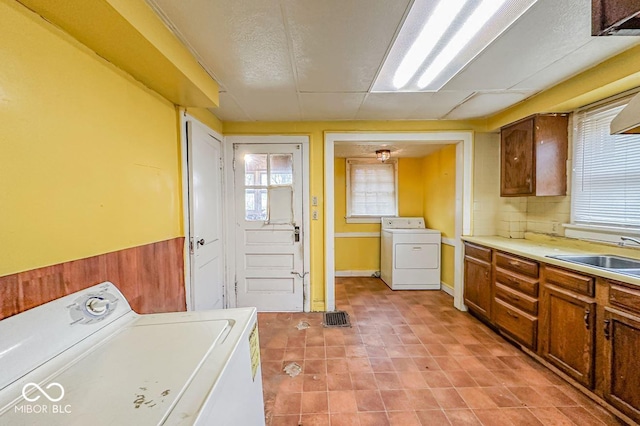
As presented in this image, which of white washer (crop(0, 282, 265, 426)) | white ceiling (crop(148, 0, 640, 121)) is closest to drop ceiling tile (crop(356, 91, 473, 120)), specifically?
white ceiling (crop(148, 0, 640, 121))

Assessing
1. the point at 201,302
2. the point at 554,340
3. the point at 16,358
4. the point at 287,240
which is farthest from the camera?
the point at 287,240

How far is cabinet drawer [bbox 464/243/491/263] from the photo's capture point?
8.80ft

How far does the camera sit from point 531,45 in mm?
1589

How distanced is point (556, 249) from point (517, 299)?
548 millimetres

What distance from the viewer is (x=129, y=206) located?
152 cm

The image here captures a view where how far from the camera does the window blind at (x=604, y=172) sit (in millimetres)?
2016

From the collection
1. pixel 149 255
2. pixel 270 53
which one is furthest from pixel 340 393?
pixel 270 53

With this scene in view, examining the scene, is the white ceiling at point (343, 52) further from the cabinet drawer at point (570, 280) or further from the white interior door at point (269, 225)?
the cabinet drawer at point (570, 280)

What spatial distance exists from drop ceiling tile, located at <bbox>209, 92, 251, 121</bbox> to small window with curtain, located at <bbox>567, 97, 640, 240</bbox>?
122 inches

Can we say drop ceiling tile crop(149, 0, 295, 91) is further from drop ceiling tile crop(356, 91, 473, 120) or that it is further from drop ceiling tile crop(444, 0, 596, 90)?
drop ceiling tile crop(444, 0, 596, 90)

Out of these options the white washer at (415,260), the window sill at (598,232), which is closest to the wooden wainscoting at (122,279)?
the white washer at (415,260)

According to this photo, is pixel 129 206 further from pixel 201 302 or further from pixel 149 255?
pixel 201 302

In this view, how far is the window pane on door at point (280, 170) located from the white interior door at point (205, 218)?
579 mm

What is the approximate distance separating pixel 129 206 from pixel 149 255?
35cm
